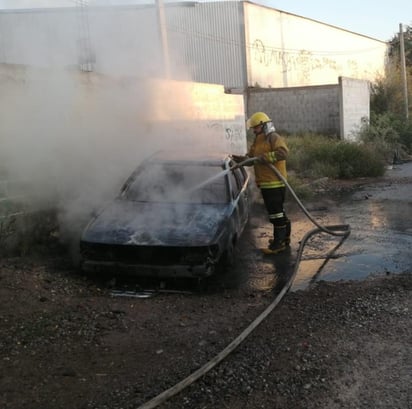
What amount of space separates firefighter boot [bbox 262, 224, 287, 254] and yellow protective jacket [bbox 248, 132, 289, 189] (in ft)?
1.88

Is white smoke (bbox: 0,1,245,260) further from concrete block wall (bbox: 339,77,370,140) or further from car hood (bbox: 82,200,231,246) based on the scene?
concrete block wall (bbox: 339,77,370,140)

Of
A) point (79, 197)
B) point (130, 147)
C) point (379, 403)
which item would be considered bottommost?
point (379, 403)

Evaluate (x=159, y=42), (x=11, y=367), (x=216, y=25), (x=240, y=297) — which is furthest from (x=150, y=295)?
(x=216, y=25)

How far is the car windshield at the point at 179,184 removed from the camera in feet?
20.6

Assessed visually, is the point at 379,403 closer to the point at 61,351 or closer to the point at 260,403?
the point at 260,403

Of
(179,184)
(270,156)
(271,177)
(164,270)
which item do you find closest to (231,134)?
(271,177)

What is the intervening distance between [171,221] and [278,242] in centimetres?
189

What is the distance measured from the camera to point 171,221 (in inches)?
223

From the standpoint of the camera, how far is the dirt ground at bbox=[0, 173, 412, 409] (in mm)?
3172

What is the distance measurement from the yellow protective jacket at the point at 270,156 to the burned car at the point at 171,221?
1.08ft

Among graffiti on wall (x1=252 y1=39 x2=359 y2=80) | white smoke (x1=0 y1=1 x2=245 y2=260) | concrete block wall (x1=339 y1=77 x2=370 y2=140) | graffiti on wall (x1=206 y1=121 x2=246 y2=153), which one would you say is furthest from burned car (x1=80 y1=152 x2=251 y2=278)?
graffiti on wall (x1=252 y1=39 x2=359 y2=80)

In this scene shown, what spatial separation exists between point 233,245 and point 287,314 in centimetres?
160

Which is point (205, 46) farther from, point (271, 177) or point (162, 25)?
point (271, 177)

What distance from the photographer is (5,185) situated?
20.7ft
